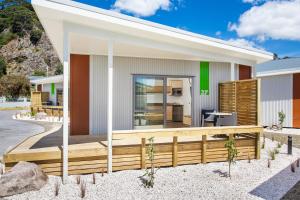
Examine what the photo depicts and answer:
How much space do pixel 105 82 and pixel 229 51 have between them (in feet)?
11.6

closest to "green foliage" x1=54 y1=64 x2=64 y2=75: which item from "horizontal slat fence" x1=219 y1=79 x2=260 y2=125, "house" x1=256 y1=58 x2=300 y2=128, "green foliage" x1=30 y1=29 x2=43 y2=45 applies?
"green foliage" x1=30 y1=29 x2=43 y2=45

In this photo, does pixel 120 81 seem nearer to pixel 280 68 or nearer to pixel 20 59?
pixel 280 68

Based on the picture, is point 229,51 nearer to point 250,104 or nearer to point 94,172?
point 250,104

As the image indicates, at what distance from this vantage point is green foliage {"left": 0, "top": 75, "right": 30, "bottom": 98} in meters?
29.1

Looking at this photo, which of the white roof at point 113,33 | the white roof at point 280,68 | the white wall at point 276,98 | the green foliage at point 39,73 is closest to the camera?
the white roof at point 113,33

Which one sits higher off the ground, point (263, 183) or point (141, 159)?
point (141, 159)

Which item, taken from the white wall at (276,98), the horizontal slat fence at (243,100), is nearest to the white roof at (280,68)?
the white wall at (276,98)

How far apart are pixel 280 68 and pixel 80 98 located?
9.90 meters

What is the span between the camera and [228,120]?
644 centimetres

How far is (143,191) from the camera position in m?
4.04

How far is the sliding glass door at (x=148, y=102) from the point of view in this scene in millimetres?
7117

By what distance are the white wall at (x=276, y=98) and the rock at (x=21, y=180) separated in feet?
36.9

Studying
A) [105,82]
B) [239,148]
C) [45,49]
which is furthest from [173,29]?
[45,49]

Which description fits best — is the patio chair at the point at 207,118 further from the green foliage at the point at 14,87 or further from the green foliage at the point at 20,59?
the green foliage at the point at 20,59
